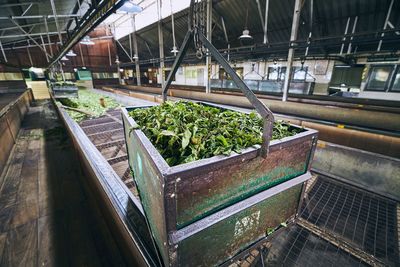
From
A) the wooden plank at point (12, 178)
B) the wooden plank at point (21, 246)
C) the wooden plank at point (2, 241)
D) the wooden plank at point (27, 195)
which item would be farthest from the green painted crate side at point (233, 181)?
the wooden plank at point (12, 178)

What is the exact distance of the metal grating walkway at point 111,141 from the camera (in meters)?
2.61

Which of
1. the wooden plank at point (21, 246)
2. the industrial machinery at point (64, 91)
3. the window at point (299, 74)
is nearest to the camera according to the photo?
the wooden plank at point (21, 246)

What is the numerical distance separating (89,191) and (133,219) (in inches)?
71.8

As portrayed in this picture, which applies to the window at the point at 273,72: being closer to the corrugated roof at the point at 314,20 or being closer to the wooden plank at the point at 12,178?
the corrugated roof at the point at 314,20

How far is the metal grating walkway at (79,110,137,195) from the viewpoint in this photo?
8.55 ft

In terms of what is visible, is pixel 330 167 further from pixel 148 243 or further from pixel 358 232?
pixel 148 243

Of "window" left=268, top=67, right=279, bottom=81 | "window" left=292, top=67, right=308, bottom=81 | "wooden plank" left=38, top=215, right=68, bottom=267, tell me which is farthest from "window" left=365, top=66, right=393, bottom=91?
"wooden plank" left=38, top=215, right=68, bottom=267

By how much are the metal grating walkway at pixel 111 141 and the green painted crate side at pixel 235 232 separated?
1415 millimetres

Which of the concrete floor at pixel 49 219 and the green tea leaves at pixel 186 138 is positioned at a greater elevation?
the green tea leaves at pixel 186 138

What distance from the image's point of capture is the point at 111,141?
3.42 metres

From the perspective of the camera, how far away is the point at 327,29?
8492mm

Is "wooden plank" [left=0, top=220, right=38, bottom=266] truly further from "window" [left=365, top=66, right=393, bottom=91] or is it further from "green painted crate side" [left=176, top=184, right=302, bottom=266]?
"window" [left=365, top=66, right=393, bottom=91]

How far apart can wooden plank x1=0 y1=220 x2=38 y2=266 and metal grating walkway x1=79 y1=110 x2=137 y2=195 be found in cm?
112

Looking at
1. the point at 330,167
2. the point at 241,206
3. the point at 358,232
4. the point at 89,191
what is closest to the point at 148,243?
the point at 241,206
